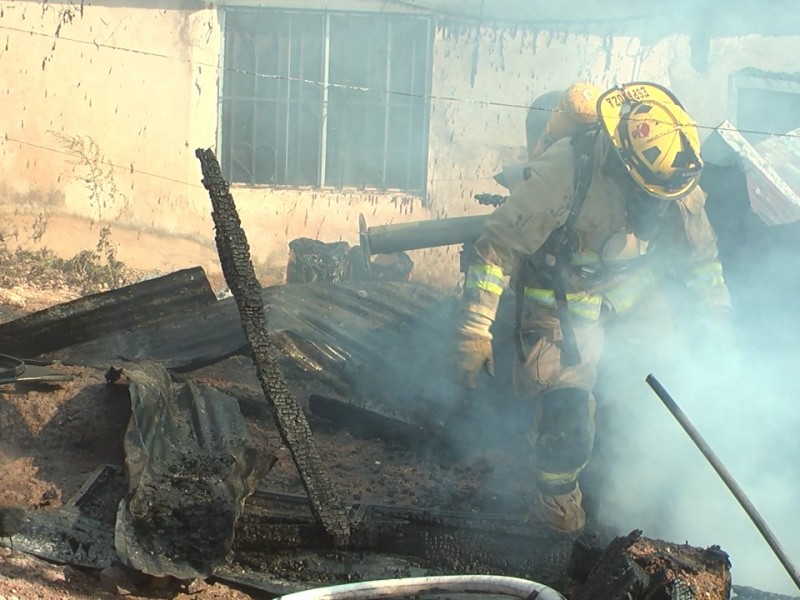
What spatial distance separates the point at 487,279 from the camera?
4.68m

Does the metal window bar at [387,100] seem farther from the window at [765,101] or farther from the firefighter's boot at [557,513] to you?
the firefighter's boot at [557,513]

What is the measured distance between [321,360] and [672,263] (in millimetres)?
2284

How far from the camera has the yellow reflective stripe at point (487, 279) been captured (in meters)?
4.67

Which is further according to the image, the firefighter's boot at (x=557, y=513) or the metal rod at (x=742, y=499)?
the firefighter's boot at (x=557, y=513)

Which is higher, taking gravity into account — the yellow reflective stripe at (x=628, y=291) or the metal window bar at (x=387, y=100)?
the metal window bar at (x=387, y=100)

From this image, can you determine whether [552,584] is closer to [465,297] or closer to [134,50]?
[465,297]

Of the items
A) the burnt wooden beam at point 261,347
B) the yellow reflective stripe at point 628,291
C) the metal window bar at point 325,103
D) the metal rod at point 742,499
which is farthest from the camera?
the metal window bar at point 325,103

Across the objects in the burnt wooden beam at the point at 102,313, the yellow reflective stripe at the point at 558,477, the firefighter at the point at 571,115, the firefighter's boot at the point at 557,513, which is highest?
the firefighter at the point at 571,115

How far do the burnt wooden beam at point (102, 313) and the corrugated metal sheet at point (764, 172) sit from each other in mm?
3789

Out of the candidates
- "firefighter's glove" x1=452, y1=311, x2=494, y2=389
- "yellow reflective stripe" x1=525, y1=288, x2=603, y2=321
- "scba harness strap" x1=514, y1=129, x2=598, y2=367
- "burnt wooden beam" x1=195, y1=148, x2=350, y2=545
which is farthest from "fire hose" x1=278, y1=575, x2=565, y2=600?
"yellow reflective stripe" x1=525, y1=288, x2=603, y2=321

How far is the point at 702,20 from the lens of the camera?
985 centimetres

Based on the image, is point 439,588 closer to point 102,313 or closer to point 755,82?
point 102,313

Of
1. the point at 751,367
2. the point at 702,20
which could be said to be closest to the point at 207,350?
the point at 751,367

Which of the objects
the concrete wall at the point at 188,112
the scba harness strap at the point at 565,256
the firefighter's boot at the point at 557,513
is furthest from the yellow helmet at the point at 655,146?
the concrete wall at the point at 188,112
